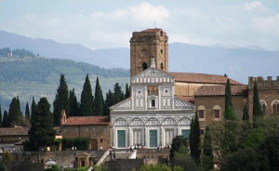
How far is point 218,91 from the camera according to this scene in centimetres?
8231

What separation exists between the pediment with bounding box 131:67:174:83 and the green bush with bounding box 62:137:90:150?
6.74 meters

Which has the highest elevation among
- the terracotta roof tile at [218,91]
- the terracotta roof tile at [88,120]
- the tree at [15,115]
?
the terracotta roof tile at [218,91]

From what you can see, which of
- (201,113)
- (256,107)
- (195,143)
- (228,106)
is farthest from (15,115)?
(195,143)

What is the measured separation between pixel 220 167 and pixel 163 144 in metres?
16.8

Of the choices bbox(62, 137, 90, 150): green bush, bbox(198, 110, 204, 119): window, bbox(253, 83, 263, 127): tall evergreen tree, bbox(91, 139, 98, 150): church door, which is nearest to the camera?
bbox(253, 83, 263, 127): tall evergreen tree

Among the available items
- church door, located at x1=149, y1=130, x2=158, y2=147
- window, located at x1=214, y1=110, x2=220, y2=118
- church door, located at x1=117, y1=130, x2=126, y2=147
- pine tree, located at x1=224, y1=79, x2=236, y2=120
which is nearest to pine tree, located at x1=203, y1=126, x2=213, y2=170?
pine tree, located at x1=224, y1=79, x2=236, y2=120

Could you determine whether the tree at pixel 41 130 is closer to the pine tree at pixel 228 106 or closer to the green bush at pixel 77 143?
the green bush at pixel 77 143

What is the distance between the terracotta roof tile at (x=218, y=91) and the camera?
269 ft

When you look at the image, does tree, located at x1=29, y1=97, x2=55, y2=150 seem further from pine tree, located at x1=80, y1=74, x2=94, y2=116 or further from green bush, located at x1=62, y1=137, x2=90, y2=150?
pine tree, located at x1=80, y1=74, x2=94, y2=116

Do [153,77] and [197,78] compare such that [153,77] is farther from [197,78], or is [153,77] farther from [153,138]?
[197,78]

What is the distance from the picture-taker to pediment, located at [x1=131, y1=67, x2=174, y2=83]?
3332 inches

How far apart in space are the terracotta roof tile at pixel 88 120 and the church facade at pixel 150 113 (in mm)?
748

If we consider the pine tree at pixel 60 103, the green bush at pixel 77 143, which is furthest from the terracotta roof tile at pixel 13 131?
the green bush at pixel 77 143

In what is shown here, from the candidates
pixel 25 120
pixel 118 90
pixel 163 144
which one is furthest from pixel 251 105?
pixel 25 120
